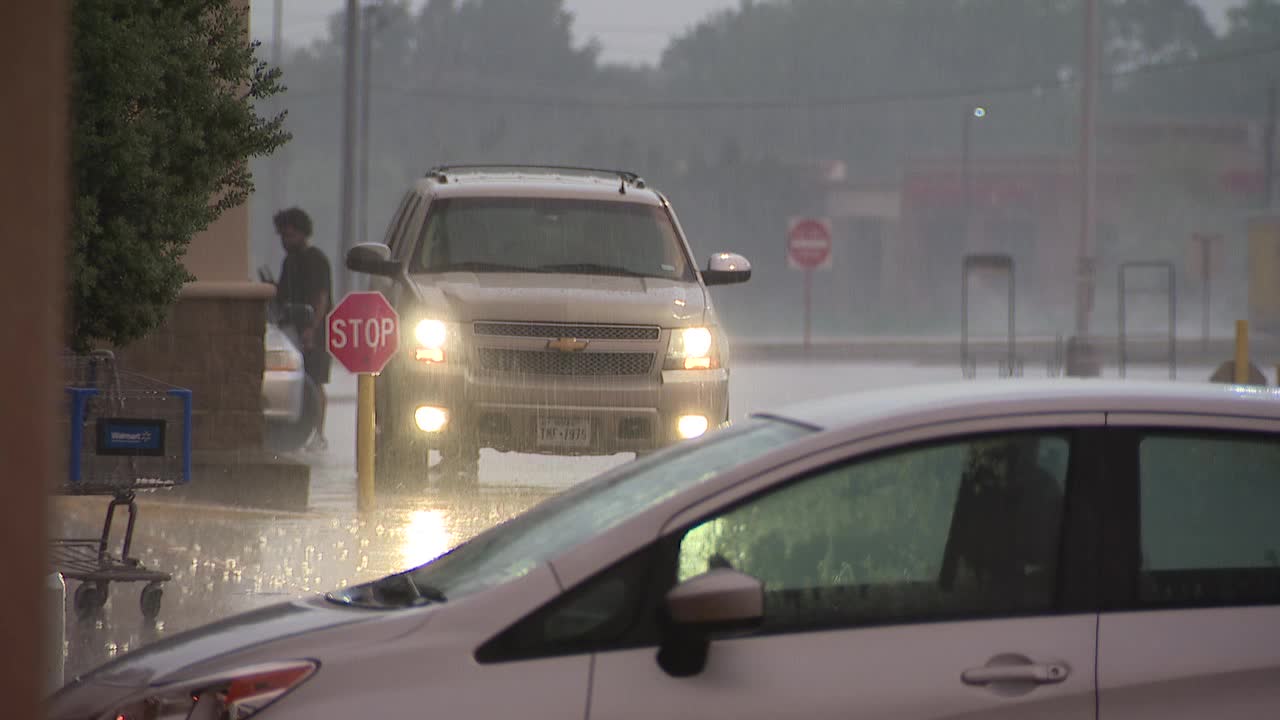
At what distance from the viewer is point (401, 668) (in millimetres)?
4039

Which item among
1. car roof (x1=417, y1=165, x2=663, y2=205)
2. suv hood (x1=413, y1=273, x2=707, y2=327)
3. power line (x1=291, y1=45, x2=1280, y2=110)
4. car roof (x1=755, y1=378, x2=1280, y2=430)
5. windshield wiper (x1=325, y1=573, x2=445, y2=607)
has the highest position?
power line (x1=291, y1=45, x2=1280, y2=110)

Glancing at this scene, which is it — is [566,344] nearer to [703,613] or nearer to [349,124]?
[703,613]

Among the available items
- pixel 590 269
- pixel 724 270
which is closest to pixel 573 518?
pixel 590 269

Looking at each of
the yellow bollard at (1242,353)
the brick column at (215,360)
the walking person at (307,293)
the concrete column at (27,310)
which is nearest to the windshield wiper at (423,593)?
the concrete column at (27,310)

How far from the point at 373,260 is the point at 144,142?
3531mm

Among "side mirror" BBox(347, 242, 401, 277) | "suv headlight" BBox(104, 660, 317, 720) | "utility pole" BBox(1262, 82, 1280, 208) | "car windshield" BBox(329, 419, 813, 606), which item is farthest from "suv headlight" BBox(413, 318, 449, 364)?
"utility pole" BBox(1262, 82, 1280, 208)

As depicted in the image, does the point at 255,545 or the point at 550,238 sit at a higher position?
the point at 550,238

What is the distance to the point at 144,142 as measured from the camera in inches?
369

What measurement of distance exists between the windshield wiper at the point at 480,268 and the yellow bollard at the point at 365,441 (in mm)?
1750

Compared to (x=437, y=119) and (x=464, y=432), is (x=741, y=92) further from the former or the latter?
(x=464, y=432)

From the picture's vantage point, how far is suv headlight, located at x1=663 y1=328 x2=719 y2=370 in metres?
12.6

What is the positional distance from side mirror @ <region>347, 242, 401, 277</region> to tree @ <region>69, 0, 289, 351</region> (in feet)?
7.54

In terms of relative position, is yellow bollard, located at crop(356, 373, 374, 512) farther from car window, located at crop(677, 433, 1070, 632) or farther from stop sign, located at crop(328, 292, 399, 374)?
car window, located at crop(677, 433, 1070, 632)

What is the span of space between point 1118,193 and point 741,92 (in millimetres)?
36215
